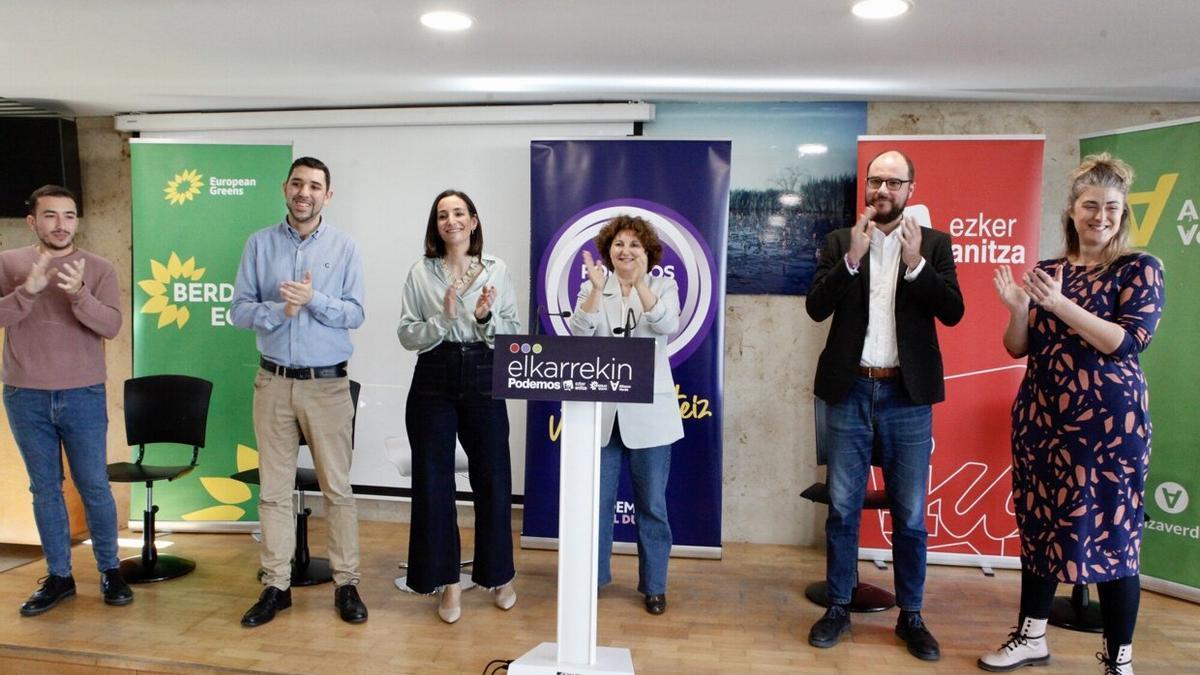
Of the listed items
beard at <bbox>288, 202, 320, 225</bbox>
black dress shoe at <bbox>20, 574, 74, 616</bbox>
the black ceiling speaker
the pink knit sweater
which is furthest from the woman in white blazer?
the black ceiling speaker

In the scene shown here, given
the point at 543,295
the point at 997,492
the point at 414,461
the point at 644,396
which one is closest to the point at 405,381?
the point at 543,295

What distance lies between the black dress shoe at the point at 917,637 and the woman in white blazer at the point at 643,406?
3.21ft

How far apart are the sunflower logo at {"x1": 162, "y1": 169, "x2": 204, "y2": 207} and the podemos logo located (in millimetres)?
317

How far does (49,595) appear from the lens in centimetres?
334

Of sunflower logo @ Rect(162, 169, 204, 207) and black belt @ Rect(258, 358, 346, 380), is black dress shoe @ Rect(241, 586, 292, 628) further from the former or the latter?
sunflower logo @ Rect(162, 169, 204, 207)

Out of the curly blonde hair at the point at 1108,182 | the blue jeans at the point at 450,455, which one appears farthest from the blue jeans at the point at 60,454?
the curly blonde hair at the point at 1108,182

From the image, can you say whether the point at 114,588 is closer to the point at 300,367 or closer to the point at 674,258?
the point at 300,367

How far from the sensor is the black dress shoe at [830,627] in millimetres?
3061

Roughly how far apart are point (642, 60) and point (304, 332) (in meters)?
1.93

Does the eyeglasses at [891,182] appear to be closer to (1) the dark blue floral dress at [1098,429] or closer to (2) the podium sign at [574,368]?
(1) the dark blue floral dress at [1098,429]

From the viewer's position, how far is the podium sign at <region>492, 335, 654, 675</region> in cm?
246

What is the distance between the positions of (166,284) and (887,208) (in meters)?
3.89

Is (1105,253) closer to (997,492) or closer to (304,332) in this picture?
(997,492)

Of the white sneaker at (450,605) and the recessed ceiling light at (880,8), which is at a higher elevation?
the recessed ceiling light at (880,8)
